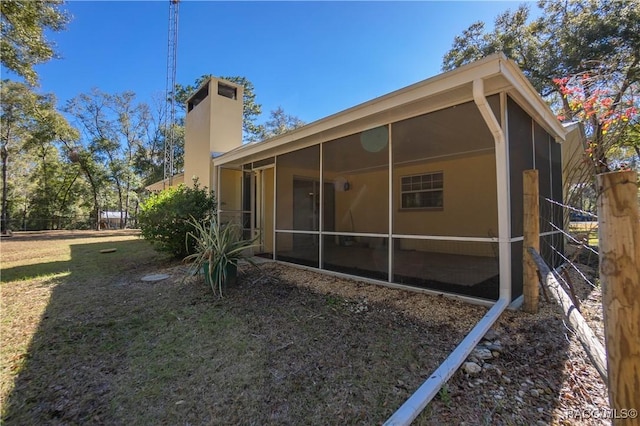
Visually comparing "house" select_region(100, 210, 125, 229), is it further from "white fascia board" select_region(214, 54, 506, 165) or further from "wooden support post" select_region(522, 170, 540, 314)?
"wooden support post" select_region(522, 170, 540, 314)

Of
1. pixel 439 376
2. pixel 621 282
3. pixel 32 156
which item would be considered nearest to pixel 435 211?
pixel 439 376

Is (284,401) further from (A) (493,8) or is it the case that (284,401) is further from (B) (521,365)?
(A) (493,8)

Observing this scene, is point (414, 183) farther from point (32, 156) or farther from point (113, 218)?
point (113, 218)

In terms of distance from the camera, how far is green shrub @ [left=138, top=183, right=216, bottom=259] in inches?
259

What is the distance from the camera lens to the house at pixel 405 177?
3494mm

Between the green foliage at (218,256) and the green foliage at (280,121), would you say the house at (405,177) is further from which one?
the green foliage at (280,121)

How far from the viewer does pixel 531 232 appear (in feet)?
10.2

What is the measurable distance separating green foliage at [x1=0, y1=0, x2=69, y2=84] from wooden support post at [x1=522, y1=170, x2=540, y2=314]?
11.7 metres

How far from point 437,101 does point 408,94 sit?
1.43 feet

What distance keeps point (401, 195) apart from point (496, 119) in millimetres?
5270

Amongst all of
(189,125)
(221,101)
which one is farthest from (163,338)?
(189,125)

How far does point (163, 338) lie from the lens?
2.96 meters

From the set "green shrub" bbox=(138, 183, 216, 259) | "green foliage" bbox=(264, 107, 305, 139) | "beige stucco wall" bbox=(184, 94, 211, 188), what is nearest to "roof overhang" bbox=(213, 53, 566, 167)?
"green shrub" bbox=(138, 183, 216, 259)

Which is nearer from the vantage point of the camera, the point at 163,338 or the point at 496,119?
the point at 163,338
